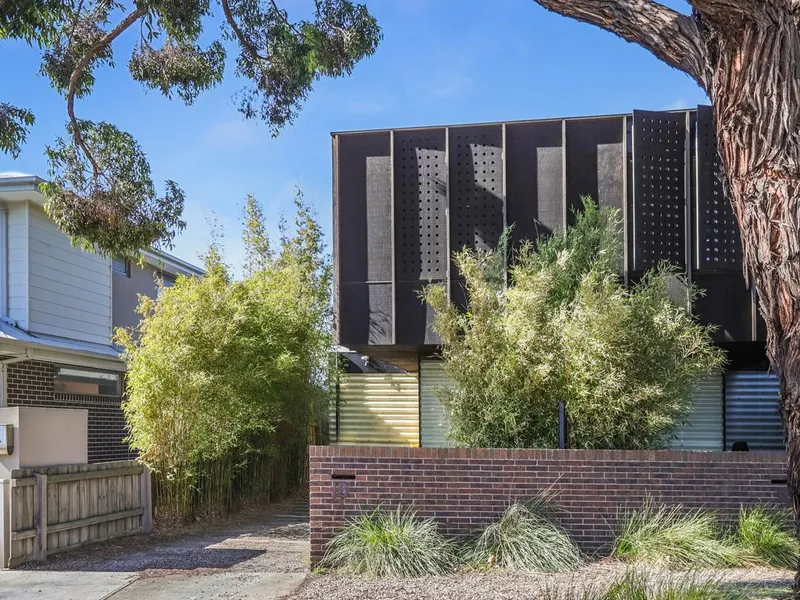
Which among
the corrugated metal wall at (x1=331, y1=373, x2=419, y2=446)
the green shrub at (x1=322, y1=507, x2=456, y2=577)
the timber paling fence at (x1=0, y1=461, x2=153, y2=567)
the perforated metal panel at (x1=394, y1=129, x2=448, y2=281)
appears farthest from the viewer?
the corrugated metal wall at (x1=331, y1=373, x2=419, y2=446)

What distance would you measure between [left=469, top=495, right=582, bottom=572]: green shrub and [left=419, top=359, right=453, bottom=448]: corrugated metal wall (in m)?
4.78

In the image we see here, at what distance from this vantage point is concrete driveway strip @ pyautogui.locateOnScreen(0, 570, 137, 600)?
7.56 m

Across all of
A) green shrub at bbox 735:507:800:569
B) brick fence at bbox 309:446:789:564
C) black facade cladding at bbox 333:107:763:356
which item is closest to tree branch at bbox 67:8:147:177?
black facade cladding at bbox 333:107:763:356

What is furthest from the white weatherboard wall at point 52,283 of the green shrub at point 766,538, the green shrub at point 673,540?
the green shrub at point 766,538

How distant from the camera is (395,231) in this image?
479 inches

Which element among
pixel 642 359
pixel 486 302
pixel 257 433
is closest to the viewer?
pixel 642 359

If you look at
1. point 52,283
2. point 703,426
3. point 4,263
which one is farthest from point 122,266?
point 703,426

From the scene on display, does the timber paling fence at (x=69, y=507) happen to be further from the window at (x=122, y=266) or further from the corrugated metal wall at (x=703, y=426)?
the corrugated metal wall at (x=703, y=426)

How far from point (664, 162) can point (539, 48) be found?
8.66 feet

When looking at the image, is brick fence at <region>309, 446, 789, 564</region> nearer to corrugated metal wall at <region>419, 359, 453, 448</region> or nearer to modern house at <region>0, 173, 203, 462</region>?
corrugated metal wall at <region>419, 359, 453, 448</region>

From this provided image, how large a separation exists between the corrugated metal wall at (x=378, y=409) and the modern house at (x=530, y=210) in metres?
3.23

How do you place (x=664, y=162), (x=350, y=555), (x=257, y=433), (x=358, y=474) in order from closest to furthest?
(x=350, y=555) < (x=358, y=474) < (x=664, y=162) < (x=257, y=433)

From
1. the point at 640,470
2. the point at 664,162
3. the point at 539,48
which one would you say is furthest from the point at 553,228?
the point at 640,470

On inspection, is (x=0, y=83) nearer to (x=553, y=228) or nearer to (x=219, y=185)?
(x=219, y=185)
